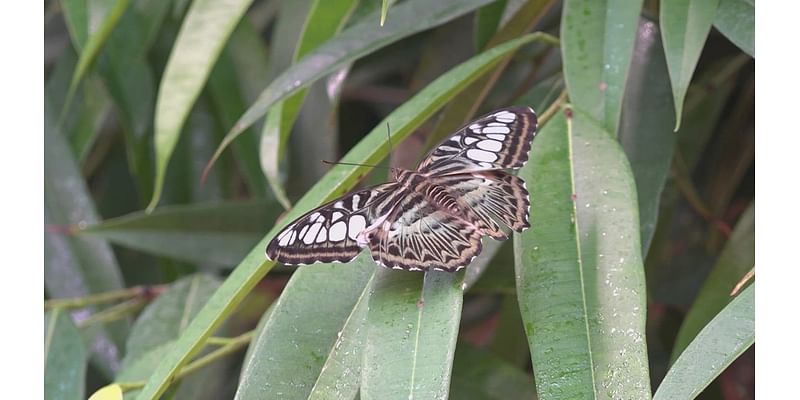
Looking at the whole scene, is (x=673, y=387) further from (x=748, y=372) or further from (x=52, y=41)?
(x=52, y=41)

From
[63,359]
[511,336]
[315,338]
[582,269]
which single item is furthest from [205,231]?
[582,269]

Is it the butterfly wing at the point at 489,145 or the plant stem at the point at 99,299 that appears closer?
the butterfly wing at the point at 489,145

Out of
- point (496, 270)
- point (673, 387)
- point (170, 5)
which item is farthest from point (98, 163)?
point (673, 387)

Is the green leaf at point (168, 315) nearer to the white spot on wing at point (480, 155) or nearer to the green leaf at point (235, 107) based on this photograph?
the green leaf at point (235, 107)

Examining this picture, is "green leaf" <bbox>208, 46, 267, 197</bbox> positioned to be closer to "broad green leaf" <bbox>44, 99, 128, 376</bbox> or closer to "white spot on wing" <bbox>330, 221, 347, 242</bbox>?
"broad green leaf" <bbox>44, 99, 128, 376</bbox>

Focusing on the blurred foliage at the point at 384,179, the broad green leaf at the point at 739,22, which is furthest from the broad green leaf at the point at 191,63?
the broad green leaf at the point at 739,22

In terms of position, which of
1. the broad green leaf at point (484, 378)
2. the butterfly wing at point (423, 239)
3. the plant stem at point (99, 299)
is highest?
the butterfly wing at point (423, 239)
